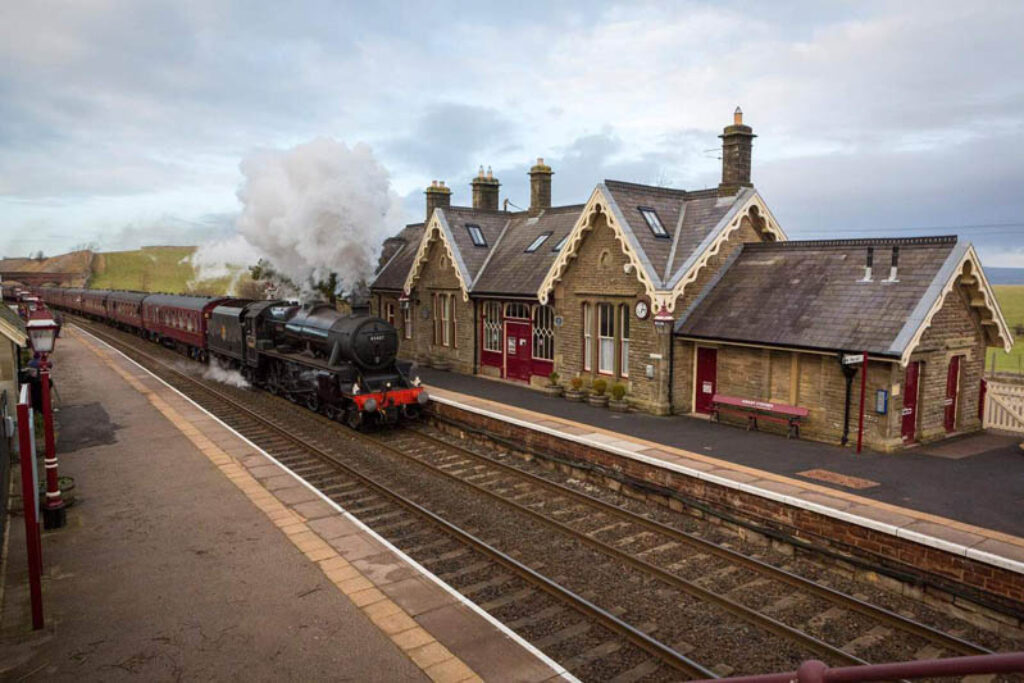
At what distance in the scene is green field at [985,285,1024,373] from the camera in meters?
29.2

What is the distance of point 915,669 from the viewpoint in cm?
248

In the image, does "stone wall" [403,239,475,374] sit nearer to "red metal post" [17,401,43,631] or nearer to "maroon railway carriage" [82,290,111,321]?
"red metal post" [17,401,43,631]

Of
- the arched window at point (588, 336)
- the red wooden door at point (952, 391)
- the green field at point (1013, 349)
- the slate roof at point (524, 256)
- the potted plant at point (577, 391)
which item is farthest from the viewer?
the green field at point (1013, 349)

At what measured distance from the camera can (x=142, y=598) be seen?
802 centimetres

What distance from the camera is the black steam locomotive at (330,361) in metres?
17.1

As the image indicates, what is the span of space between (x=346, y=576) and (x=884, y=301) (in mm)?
12130

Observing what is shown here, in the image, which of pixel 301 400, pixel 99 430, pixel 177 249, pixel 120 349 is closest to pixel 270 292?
pixel 301 400

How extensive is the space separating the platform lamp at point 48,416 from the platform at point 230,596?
10.9 inches

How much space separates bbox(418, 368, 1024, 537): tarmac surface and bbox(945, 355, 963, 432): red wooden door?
438mm

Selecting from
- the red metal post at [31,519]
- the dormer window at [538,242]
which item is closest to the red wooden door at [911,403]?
the dormer window at [538,242]

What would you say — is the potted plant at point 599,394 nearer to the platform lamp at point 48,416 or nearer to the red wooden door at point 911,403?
the red wooden door at point 911,403

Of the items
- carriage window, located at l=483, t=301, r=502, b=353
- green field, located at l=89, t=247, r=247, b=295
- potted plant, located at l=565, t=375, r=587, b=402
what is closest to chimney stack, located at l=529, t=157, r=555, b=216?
carriage window, located at l=483, t=301, r=502, b=353

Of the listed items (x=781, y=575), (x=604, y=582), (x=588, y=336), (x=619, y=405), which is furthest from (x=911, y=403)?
(x=604, y=582)

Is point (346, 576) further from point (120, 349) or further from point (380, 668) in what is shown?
point (120, 349)
